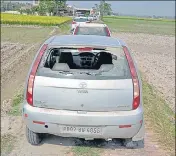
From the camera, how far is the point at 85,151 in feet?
16.2

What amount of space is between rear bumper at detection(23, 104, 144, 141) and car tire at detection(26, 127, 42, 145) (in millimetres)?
346

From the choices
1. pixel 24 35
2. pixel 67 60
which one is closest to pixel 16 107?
pixel 67 60

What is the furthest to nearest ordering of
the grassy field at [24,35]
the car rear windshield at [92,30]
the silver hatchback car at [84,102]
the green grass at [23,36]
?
the grassy field at [24,35], the green grass at [23,36], the car rear windshield at [92,30], the silver hatchback car at [84,102]

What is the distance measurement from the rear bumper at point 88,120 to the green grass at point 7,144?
0.83 m

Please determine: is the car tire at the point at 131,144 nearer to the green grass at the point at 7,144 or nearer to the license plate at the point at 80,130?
the license plate at the point at 80,130

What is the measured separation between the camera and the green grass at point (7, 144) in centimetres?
511

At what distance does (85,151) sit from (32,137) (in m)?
0.81

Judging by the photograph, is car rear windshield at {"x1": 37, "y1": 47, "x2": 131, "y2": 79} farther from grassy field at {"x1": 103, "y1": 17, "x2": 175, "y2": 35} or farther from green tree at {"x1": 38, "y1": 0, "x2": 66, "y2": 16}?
green tree at {"x1": 38, "y1": 0, "x2": 66, "y2": 16}

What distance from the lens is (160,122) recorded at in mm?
6805

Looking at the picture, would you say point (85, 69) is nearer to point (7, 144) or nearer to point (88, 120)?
point (88, 120)

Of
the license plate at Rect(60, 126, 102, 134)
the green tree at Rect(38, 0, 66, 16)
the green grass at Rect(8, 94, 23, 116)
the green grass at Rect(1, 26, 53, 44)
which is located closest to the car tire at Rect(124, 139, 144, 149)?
the license plate at Rect(60, 126, 102, 134)

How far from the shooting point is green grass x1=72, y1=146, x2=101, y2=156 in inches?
191

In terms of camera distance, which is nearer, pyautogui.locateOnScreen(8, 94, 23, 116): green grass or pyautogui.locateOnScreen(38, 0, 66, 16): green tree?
pyautogui.locateOnScreen(8, 94, 23, 116): green grass

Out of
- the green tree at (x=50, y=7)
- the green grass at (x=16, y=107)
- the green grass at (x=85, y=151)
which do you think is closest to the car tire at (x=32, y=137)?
the green grass at (x=85, y=151)
